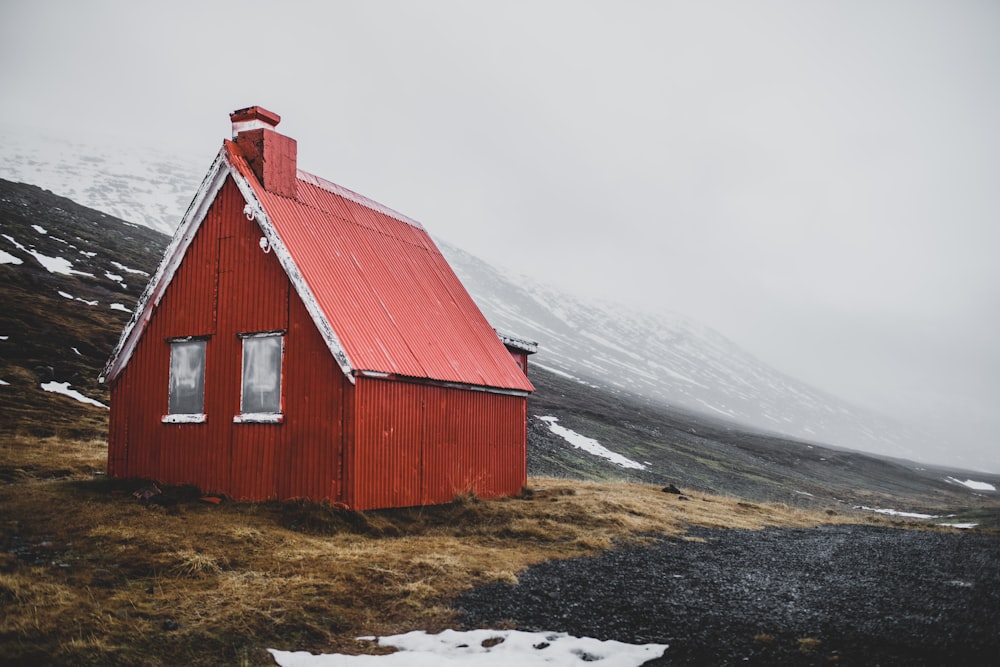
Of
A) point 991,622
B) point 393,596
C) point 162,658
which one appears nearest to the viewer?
point 162,658

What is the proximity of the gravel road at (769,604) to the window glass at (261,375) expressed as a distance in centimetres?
661

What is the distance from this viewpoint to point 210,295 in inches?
642

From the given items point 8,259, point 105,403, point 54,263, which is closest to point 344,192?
point 105,403

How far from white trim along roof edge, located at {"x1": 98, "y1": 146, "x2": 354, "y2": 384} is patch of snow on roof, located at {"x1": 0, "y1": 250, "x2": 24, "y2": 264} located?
1592 inches

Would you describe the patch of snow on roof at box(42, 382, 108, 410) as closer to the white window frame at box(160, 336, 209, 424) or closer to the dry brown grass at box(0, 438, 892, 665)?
the dry brown grass at box(0, 438, 892, 665)

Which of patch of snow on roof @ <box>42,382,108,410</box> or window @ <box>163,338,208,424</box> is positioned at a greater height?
window @ <box>163,338,208,424</box>

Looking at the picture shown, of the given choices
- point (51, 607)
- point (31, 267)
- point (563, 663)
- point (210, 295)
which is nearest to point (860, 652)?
point (563, 663)

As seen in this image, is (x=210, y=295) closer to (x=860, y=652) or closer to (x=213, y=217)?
(x=213, y=217)

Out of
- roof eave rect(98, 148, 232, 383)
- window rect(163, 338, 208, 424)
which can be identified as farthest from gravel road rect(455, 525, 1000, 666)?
roof eave rect(98, 148, 232, 383)

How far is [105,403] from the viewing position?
1294 inches

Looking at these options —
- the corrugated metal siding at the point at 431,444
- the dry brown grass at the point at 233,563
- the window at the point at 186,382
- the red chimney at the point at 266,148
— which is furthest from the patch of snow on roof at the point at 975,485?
the window at the point at 186,382

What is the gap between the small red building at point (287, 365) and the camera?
14523 mm

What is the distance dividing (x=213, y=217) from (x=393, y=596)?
1049 centimetres

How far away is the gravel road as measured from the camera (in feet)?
24.5
